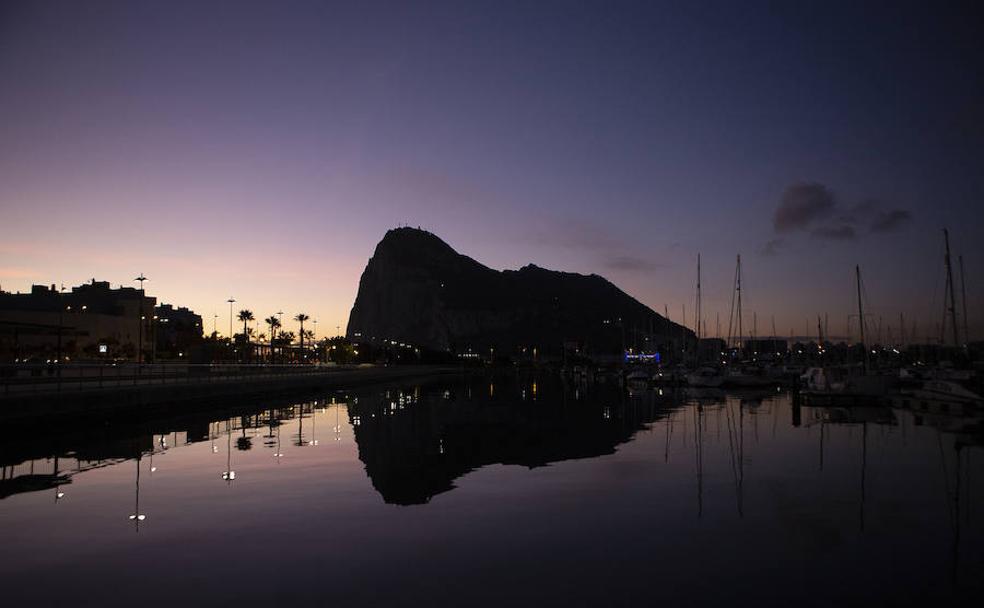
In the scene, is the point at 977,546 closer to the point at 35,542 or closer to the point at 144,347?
the point at 35,542

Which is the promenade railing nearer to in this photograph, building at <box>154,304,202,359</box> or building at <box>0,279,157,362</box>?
building at <box>0,279,157,362</box>

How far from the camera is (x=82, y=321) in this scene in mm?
101438

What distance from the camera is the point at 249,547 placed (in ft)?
37.1

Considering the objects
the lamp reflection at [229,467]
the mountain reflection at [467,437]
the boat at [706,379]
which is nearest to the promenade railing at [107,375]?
the lamp reflection at [229,467]

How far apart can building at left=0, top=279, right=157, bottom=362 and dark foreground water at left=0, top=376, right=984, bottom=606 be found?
204 feet

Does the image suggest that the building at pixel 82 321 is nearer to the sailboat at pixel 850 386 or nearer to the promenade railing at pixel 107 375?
the promenade railing at pixel 107 375

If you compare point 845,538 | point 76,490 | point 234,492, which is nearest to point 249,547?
point 234,492

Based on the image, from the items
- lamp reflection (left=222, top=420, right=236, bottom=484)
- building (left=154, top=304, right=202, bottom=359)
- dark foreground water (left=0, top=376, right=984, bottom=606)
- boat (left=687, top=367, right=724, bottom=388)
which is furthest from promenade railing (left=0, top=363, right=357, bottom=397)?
boat (left=687, top=367, right=724, bottom=388)

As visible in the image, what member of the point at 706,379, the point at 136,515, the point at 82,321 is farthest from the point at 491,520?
the point at 82,321

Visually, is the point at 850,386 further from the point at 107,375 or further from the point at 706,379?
the point at 107,375

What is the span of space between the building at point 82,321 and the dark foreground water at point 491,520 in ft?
204

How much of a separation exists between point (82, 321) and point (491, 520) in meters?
106

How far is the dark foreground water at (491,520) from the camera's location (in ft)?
30.7

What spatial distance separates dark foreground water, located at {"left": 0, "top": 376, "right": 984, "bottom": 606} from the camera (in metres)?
9.34
